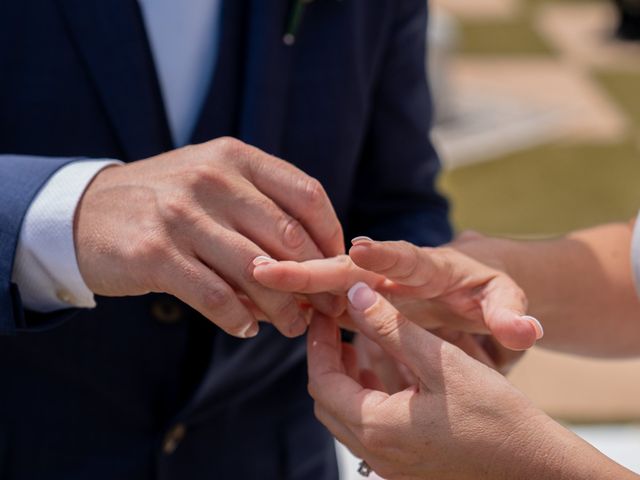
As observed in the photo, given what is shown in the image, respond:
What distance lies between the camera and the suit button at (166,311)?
142 cm

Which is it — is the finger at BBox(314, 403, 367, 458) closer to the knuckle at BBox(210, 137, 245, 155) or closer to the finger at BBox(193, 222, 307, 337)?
the finger at BBox(193, 222, 307, 337)

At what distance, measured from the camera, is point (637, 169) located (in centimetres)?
539

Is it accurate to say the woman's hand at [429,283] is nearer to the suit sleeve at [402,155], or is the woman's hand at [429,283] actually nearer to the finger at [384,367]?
the finger at [384,367]

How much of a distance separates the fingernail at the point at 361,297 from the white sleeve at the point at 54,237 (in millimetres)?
313

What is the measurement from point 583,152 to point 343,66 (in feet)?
14.5

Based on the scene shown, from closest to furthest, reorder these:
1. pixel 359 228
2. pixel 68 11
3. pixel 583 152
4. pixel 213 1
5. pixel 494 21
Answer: pixel 68 11, pixel 213 1, pixel 359 228, pixel 583 152, pixel 494 21

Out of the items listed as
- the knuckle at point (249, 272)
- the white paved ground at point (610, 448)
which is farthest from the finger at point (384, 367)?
the white paved ground at point (610, 448)

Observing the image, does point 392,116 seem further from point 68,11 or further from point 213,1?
point 68,11

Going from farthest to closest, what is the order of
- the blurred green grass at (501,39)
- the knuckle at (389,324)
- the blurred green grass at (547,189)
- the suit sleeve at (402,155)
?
the blurred green grass at (501,39) → the blurred green grass at (547,189) → the suit sleeve at (402,155) → the knuckle at (389,324)

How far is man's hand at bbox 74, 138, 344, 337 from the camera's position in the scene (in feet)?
3.65

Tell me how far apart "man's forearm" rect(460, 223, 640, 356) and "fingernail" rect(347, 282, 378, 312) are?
1.03 feet

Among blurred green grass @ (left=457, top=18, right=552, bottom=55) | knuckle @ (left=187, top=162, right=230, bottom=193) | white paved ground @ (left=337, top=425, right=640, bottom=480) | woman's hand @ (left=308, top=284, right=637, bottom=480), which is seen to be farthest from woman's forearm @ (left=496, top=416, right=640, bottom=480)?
blurred green grass @ (left=457, top=18, right=552, bottom=55)

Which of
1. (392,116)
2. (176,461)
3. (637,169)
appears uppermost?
(392,116)

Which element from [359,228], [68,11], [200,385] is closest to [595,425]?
[359,228]
